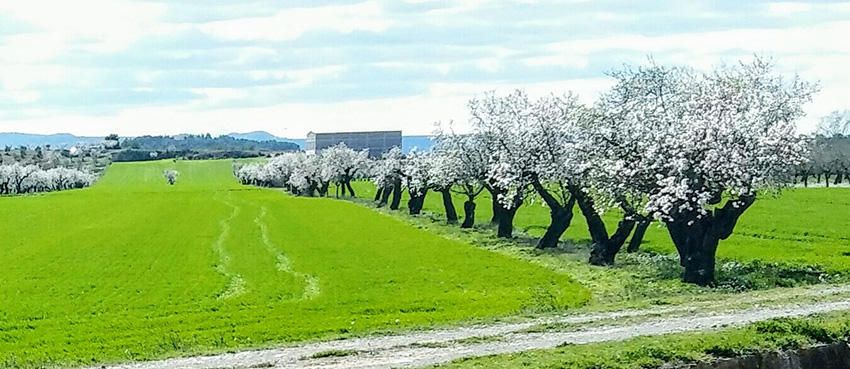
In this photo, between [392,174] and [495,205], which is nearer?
[495,205]

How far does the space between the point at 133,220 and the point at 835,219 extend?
5396 centimetres

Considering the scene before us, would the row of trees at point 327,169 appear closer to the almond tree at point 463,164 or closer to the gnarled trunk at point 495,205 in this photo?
the gnarled trunk at point 495,205

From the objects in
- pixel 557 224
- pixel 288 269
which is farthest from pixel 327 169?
pixel 288 269

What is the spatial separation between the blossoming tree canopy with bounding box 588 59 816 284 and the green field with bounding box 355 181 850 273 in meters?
5.41

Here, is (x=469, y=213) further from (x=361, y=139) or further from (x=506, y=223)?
(x=361, y=139)

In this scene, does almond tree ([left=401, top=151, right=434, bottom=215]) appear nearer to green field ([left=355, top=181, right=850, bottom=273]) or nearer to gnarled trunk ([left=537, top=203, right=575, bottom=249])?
green field ([left=355, top=181, right=850, bottom=273])

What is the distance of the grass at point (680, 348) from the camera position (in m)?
14.6

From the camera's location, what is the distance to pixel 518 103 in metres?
55.5

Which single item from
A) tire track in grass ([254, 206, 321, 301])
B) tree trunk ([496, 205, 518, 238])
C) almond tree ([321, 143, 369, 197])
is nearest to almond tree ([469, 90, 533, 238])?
tree trunk ([496, 205, 518, 238])

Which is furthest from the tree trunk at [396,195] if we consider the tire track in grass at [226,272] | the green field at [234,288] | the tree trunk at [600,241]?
the tree trunk at [600,241]

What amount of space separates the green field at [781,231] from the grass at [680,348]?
20.7m

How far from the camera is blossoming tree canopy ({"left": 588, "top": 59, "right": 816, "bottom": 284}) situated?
3347cm

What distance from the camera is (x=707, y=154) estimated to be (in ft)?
111

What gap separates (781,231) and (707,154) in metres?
25.5
